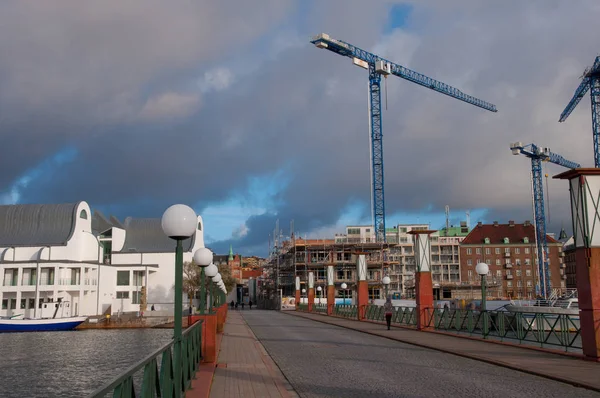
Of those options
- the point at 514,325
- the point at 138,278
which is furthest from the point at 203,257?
the point at 138,278

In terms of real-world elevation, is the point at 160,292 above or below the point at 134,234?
below

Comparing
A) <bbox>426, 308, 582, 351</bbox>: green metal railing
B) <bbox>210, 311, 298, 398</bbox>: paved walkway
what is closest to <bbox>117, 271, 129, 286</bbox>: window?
<bbox>426, 308, 582, 351</bbox>: green metal railing

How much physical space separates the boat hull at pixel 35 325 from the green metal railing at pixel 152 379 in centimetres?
5218

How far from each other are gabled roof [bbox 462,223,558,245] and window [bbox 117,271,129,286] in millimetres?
67914

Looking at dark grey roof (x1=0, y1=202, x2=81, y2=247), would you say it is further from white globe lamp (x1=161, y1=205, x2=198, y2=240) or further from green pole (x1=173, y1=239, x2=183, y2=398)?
green pole (x1=173, y1=239, x2=183, y2=398)

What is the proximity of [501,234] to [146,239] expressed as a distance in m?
68.9

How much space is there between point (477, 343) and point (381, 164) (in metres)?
74.8

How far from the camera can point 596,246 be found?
45.7 ft

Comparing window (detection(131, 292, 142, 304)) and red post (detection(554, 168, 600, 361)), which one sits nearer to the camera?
red post (detection(554, 168, 600, 361))

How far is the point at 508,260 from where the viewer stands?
11106 centimetres

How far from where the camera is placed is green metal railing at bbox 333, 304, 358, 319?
41.1 meters

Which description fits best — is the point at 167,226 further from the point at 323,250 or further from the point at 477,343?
the point at 323,250

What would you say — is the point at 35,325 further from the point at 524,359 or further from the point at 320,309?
the point at 524,359

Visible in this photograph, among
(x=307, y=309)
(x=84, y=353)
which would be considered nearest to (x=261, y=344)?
(x=84, y=353)
